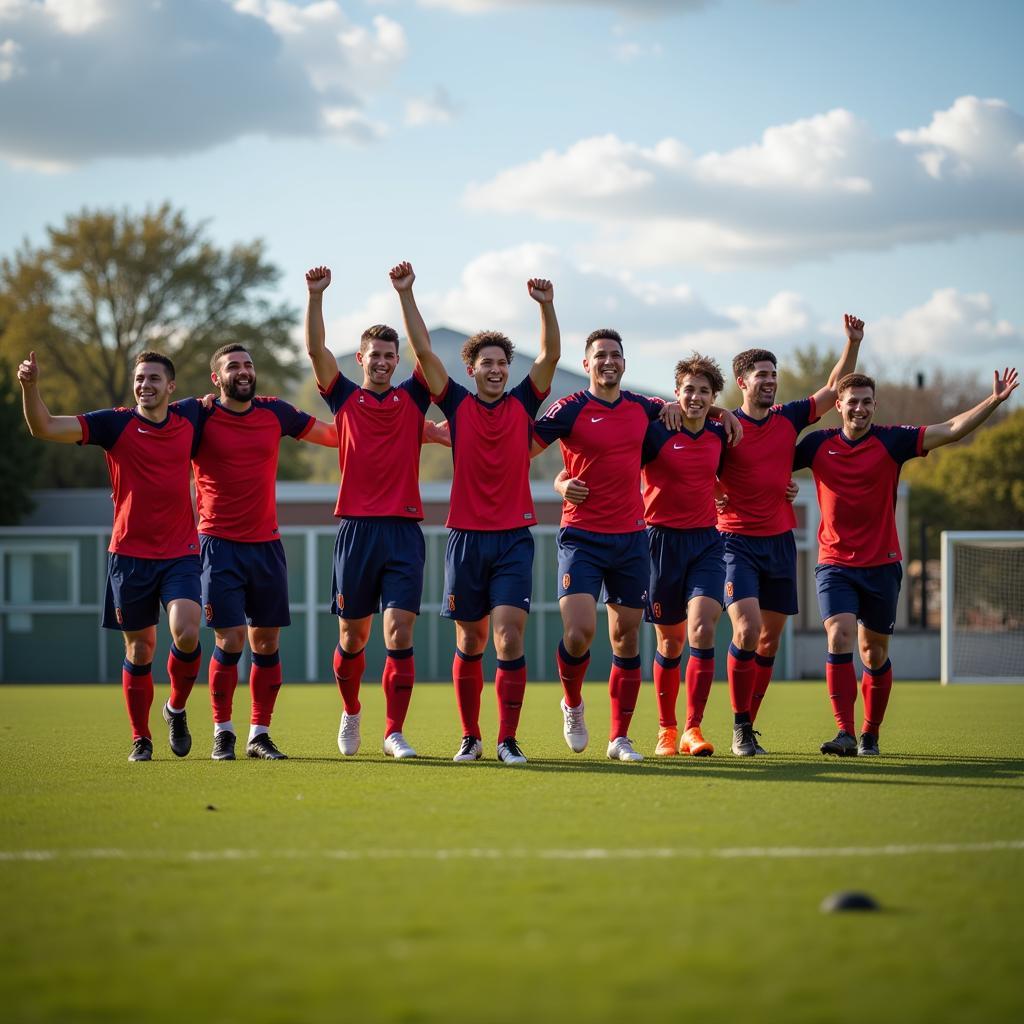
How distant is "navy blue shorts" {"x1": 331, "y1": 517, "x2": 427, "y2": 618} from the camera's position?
334 inches

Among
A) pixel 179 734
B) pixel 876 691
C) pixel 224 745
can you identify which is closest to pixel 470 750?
pixel 224 745

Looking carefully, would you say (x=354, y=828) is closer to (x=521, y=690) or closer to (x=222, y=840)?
(x=222, y=840)

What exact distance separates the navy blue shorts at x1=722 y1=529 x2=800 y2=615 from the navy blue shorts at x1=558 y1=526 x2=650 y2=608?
2.73ft

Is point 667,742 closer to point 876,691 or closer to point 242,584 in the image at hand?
point 876,691

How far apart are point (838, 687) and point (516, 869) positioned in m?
4.80

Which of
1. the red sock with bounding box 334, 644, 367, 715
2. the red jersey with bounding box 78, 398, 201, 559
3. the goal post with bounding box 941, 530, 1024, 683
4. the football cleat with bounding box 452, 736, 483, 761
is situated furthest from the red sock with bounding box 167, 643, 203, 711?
the goal post with bounding box 941, 530, 1024, 683

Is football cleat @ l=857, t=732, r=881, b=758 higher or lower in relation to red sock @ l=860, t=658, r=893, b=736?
lower

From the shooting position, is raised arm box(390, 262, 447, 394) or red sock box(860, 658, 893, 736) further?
red sock box(860, 658, 893, 736)

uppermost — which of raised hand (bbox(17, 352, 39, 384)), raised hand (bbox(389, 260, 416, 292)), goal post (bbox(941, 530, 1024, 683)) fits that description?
raised hand (bbox(389, 260, 416, 292))

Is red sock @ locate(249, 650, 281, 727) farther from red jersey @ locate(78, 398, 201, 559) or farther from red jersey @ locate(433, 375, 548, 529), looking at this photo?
red jersey @ locate(433, 375, 548, 529)

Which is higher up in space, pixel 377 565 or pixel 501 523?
pixel 501 523

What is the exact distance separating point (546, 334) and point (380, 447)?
1.21m

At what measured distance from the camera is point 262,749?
8719 millimetres

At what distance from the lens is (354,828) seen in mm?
5609
